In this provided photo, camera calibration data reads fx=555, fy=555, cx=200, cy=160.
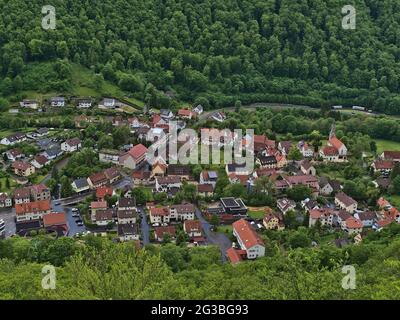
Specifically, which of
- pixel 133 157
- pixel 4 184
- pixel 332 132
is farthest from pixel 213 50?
pixel 4 184

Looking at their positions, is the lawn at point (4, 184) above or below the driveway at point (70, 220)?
above

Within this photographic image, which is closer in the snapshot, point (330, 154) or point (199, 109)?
point (330, 154)

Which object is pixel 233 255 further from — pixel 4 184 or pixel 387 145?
pixel 387 145

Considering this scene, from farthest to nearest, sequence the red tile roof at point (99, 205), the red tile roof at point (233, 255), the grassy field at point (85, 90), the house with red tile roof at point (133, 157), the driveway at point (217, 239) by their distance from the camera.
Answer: the grassy field at point (85, 90) → the house with red tile roof at point (133, 157) → the red tile roof at point (99, 205) → the driveway at point (217, 239) → the red tile roof at point (233, 255)

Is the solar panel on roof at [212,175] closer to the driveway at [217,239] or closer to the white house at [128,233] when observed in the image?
the driveway at [217,239]

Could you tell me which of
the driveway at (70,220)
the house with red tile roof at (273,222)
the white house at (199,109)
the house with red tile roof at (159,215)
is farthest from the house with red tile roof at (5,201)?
the white house at (199,109)

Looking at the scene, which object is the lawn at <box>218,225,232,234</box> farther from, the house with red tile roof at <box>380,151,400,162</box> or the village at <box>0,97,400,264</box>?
the house with red tile roof at <box>380,151,400,162</box>

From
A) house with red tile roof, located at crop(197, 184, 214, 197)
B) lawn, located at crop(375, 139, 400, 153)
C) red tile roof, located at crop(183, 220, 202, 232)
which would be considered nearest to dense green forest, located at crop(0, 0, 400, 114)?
lawn, located at crop(375, 139, 400, 153)

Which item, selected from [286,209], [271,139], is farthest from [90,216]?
[271,139]
